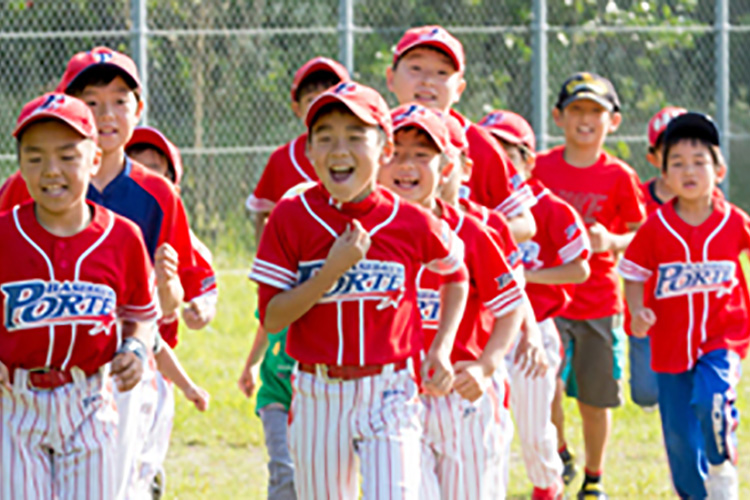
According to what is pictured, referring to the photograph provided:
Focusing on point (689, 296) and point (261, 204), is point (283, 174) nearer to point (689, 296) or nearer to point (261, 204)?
point (261, 204)

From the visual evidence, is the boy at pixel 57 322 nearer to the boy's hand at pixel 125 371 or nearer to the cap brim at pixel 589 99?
the boy's hand at pixel 125 371

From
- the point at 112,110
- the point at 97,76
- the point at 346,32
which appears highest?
the point at 346,32

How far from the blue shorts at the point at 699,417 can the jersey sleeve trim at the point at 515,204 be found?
1039mm

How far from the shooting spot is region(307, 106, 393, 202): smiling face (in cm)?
463

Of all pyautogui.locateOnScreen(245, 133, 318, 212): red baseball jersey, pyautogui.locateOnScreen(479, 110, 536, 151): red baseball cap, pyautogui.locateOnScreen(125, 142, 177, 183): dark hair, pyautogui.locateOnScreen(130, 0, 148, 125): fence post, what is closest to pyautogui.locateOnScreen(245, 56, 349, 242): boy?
pyautogui.locateOnScreen(245, 133, 318, 212): red baseball jersey

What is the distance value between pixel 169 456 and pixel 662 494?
292 cm

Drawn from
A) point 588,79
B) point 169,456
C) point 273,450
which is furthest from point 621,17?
point 273,450

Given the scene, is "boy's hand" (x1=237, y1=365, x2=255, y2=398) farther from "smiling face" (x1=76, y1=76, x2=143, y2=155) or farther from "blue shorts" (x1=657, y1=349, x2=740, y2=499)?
"blue shorts" (x1=657, y1=349, x2=740, y2=499)

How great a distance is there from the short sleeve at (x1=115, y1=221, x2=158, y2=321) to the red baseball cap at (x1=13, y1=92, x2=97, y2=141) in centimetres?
35

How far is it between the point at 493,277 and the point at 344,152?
3.04 feet

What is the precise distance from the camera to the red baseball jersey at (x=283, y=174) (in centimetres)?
680

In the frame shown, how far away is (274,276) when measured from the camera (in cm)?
467

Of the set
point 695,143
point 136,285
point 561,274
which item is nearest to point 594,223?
point 561,274

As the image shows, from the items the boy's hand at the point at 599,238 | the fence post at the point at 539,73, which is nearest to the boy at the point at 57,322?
the boy's hand at the point at 599,238
